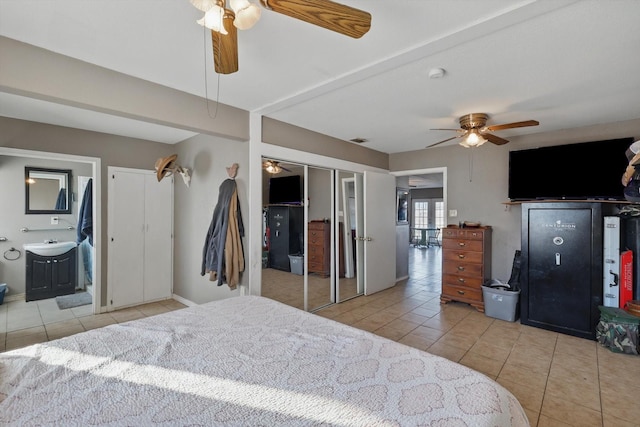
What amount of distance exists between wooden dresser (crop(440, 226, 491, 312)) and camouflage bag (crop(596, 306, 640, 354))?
1227mm

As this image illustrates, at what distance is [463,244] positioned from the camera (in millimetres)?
4172

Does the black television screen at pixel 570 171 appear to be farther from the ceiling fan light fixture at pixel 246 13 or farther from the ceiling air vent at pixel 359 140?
the ceiling fan light fixture at pixel 246 13

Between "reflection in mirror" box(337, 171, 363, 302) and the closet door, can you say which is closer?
the closet door

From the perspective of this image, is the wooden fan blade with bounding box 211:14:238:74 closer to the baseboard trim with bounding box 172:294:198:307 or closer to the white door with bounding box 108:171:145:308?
the white door with bounding box 108:171:145:308

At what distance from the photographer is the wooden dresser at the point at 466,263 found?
13.2 feet

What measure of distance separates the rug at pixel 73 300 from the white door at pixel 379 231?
4185 mm

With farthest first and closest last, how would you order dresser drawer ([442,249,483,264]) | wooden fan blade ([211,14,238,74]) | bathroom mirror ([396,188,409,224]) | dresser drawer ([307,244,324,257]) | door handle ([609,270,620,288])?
bathroom mirror ([396,188,409,224]) < dresser drawer ([307,244,324,257]) < dresser drawer ([442,249,483,264]) < door handle ([609,270,620,288]) < wooden fan blade ([211,14,238,74])

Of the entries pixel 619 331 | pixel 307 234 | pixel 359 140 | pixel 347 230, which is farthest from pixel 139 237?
pixel 619 331

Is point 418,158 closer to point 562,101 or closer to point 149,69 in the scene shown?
point 562,101

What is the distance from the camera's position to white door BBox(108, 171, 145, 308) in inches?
155

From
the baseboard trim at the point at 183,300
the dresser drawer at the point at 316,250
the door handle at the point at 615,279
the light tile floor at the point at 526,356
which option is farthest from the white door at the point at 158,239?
the door handle at the point at 615,279

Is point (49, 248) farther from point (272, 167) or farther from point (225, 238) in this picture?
point (272, 167)

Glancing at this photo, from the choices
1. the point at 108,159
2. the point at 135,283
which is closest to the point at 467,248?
the point at 135,283

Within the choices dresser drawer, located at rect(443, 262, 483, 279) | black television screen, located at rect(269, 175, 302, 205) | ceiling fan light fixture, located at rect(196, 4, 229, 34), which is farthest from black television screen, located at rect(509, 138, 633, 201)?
ceiling fan light fixture, located at rect(196, 4, 229, 34)
